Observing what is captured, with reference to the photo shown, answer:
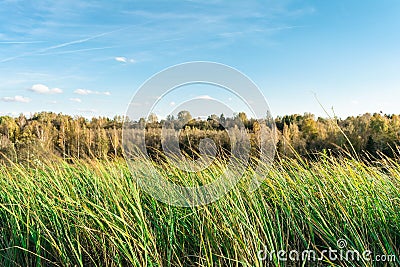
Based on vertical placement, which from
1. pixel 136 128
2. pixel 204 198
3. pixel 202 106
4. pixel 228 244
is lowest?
pixel 228 244

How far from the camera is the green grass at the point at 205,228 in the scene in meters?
1.86

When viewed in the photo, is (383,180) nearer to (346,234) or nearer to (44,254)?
(346,234)

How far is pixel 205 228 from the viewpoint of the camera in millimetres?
1990

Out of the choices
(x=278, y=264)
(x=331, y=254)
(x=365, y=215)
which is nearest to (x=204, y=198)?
(x=278, y=264)

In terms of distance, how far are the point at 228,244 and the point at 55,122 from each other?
16.0m

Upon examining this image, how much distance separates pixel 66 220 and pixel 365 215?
1842mm

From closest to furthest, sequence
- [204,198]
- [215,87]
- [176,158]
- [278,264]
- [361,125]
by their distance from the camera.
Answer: [278,264] → [204,198] → [215,87] → [176,158] → [361,125]

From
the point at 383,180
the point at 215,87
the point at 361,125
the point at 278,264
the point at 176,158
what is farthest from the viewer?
the point at 361,125

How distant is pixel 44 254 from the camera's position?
6.66ft

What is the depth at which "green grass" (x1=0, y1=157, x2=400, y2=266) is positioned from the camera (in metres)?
1.86

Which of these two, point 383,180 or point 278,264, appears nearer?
point 278,264

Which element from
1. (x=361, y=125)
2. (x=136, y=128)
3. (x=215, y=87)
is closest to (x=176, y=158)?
(x=136, y=128)

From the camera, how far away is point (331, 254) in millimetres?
1990

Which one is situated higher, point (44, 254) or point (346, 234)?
point (346, 234)
